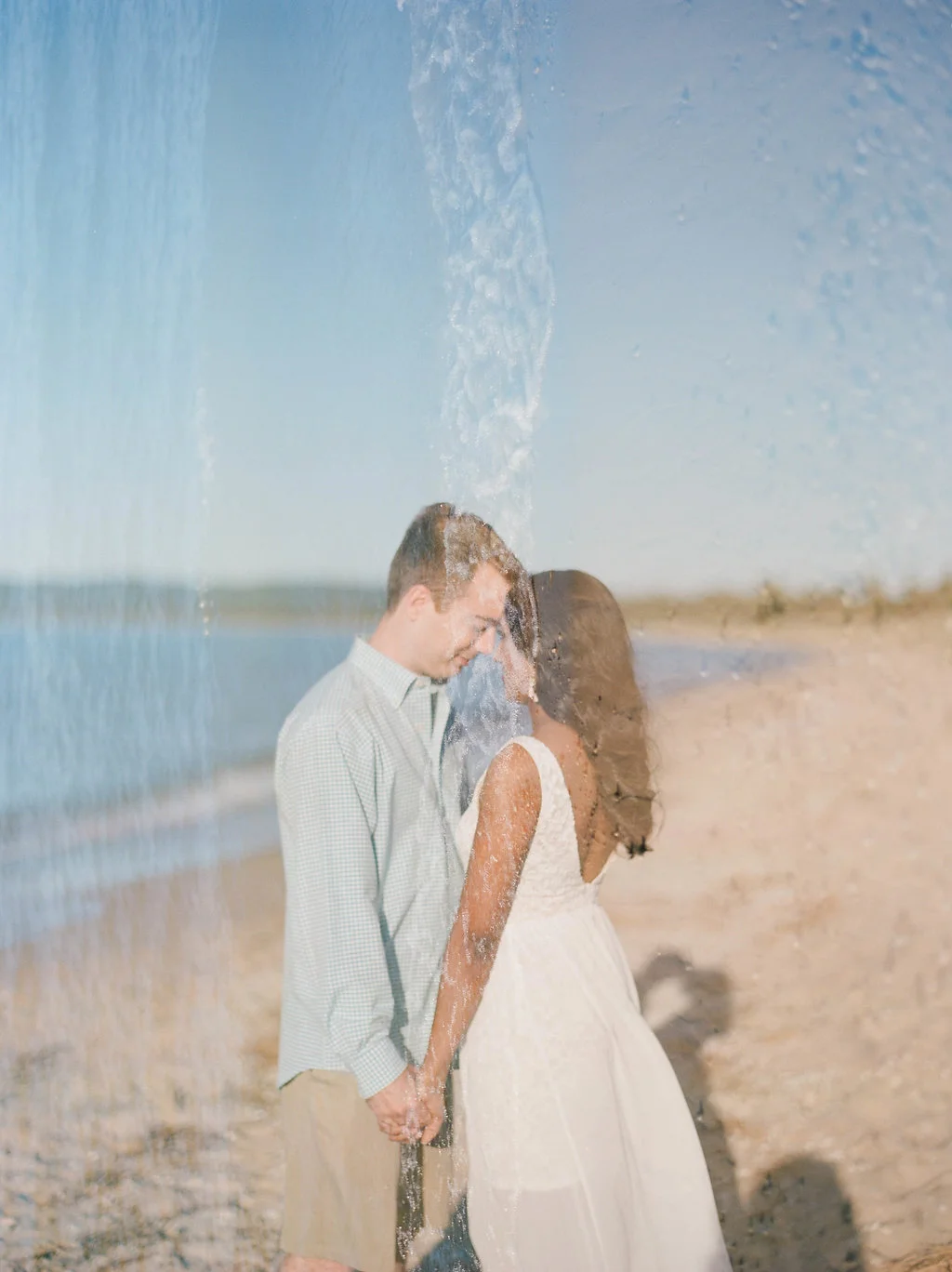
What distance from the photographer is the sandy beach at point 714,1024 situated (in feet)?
10.0

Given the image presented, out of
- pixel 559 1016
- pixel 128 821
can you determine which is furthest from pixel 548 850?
pixel 128 821

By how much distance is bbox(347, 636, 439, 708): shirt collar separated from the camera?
1.85 metres

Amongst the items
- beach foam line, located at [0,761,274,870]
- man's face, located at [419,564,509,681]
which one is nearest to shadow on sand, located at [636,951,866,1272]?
man's face, located at [419,564,509,681]

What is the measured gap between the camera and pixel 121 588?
3.71 meters

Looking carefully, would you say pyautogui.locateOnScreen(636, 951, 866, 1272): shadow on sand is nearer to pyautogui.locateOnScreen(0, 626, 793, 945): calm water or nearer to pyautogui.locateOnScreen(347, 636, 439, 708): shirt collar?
pyautogui.locateOnScreen(0, 626, 793, 945): calm water

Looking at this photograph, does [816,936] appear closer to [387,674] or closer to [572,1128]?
[572,1128]

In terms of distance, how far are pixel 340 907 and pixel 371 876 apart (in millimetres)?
63

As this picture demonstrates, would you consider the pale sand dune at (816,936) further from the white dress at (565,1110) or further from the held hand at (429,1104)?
the held hand at (429,1104)

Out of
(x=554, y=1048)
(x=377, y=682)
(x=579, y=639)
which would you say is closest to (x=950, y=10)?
(x=579, y=639)

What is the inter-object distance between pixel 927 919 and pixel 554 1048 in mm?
4495

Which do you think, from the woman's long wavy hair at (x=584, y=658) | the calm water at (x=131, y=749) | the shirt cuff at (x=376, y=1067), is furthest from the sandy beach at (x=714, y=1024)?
the shirt cuff at (x=376, y=1067)

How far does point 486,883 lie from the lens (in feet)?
5.84

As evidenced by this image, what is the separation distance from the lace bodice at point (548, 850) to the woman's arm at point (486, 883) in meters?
0.02

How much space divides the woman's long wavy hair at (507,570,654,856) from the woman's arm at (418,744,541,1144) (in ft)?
0.50
